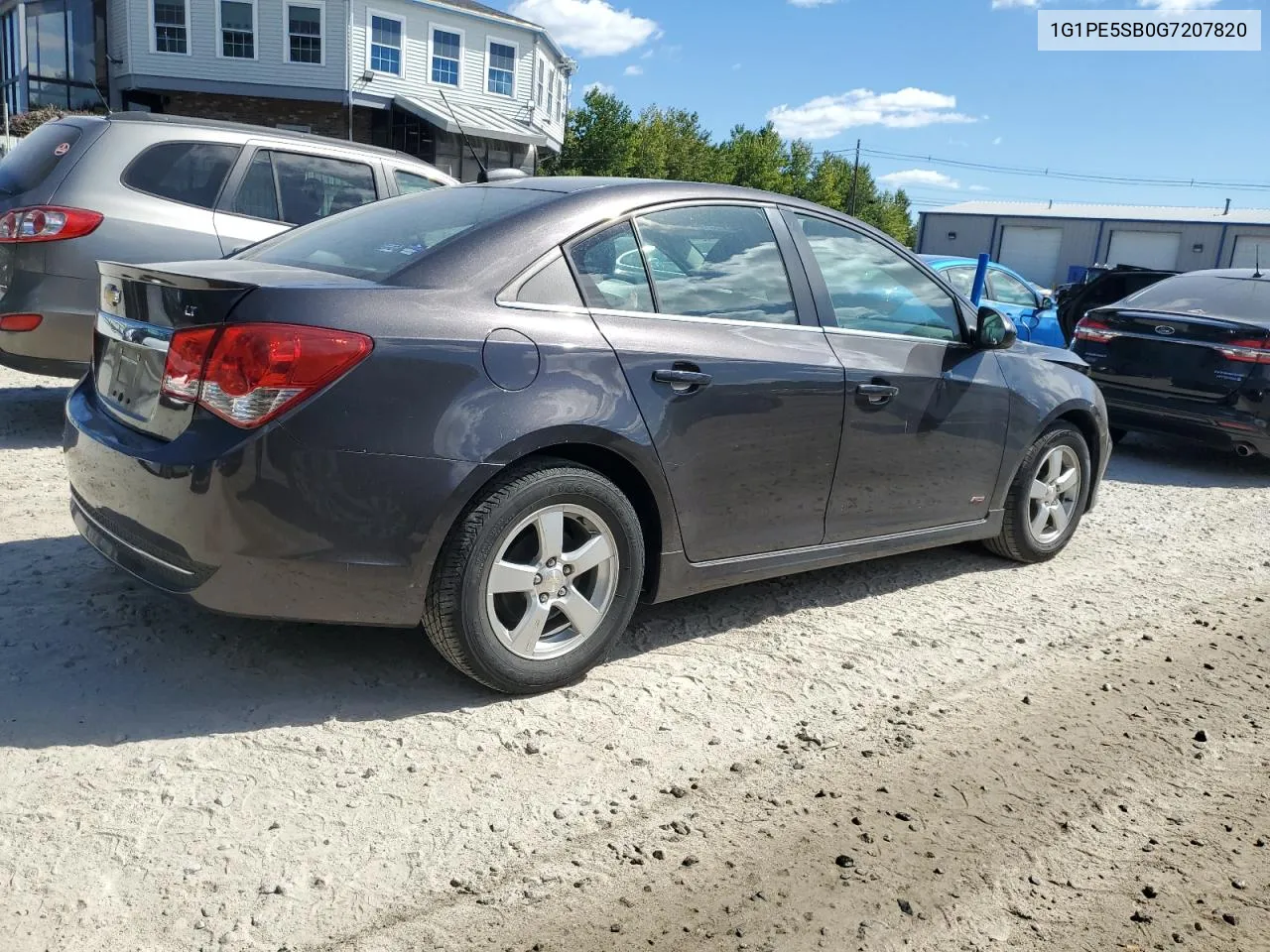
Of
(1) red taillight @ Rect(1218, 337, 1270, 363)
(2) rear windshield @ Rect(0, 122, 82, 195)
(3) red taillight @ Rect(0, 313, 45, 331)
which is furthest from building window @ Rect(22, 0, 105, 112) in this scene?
(1) red taillight @ Rect(1218, 337, 1270, 363)

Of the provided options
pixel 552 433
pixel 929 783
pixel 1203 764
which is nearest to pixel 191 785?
pixel 552 433

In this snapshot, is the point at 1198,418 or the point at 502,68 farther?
the point at 502,68

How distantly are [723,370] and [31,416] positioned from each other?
528cm

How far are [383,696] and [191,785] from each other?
713 mm

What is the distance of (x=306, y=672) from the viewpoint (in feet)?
11.8

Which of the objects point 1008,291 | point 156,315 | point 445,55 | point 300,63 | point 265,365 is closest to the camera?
point 265,365

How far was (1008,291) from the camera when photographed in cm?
1308

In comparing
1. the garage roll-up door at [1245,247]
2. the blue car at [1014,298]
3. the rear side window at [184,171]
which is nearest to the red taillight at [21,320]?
the rear side window at [184,171]

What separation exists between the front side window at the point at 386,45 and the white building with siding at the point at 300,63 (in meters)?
0.03

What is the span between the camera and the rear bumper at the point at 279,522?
9.91ft

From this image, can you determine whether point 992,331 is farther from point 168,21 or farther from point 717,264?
point 168,21

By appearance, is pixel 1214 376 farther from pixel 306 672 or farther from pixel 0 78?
pixel 0 78

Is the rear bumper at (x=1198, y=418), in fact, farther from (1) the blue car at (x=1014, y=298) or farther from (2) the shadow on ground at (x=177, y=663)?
(2) the shadow on ground at (x=177, y=663)

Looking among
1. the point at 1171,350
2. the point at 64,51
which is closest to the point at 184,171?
the point at 1171,350
